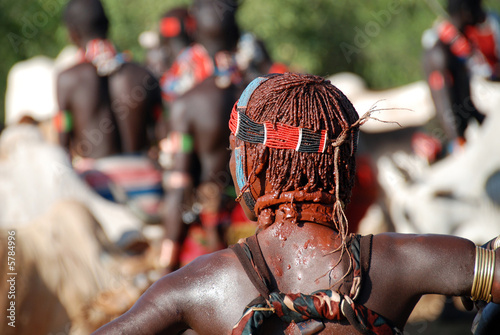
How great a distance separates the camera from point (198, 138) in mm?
4754

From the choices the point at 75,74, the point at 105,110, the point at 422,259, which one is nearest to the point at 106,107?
the point at 105,110

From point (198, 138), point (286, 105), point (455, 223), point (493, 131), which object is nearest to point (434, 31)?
point (493, 131)

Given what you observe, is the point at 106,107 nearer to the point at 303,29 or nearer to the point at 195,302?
the point at 195,302

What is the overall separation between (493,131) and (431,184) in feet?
2.40

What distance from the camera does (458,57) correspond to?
22.0ft

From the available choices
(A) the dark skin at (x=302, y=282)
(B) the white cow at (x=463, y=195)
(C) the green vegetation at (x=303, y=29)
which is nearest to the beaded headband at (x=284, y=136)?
(A) the dark skin at (x=302, y=282)

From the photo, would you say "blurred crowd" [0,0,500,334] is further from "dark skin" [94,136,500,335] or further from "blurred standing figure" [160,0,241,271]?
"dark skin" [94,136,500,335]

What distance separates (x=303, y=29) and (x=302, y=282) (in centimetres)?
924

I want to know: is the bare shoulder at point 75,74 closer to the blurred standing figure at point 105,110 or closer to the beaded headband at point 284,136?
the blurred standing figure at point 105,110

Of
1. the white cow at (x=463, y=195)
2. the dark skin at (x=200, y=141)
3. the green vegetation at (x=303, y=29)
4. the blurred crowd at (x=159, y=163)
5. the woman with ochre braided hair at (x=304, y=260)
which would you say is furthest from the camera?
the green vegetation at (x=303, y=29)

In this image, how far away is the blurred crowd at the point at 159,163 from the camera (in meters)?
3.76

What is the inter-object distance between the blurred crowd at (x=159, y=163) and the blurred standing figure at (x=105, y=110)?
0.01m

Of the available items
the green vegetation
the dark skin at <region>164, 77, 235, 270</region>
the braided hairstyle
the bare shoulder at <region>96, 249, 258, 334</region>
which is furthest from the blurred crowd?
the green vegetation

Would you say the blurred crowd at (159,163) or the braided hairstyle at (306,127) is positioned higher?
the braided hairstyle at (306,127)
